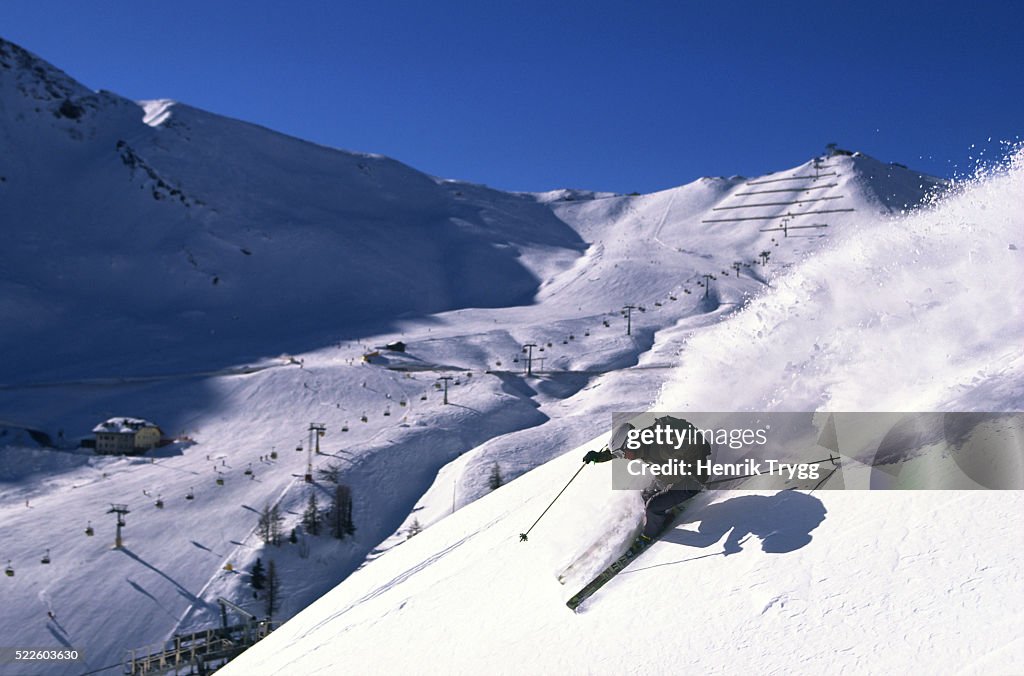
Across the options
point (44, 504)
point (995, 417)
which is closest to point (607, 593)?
point (995, 417)

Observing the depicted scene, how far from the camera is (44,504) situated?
5159cm

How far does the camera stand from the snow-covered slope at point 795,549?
21.8ft

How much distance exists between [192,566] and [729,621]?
40922mm

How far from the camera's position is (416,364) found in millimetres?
87875

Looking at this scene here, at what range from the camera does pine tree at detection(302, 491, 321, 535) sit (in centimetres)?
4722

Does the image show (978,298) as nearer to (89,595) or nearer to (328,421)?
(89,595)

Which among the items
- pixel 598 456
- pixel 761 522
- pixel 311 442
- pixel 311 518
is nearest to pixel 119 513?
pixel 311 518

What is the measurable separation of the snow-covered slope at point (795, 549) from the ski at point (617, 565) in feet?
0.42

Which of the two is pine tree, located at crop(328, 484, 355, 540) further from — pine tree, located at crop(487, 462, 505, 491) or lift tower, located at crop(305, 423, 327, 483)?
pine tree, located at crop(487, 462, 505, 491)

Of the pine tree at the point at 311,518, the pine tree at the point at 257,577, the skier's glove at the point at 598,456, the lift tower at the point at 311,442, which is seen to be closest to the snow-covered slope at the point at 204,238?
the lift tower at the point at 311,442

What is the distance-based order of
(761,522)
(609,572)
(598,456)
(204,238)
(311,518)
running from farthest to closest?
(204,238) < (311,518) < (598,456) < (609,572) < (761,522)

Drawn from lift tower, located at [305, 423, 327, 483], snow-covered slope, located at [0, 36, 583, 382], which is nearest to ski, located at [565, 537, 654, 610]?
lift tower, located at [305, 423, 327, 483]

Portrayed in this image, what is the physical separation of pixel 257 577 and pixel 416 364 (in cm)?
4660

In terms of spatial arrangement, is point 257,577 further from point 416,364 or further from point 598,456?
point 416,364
